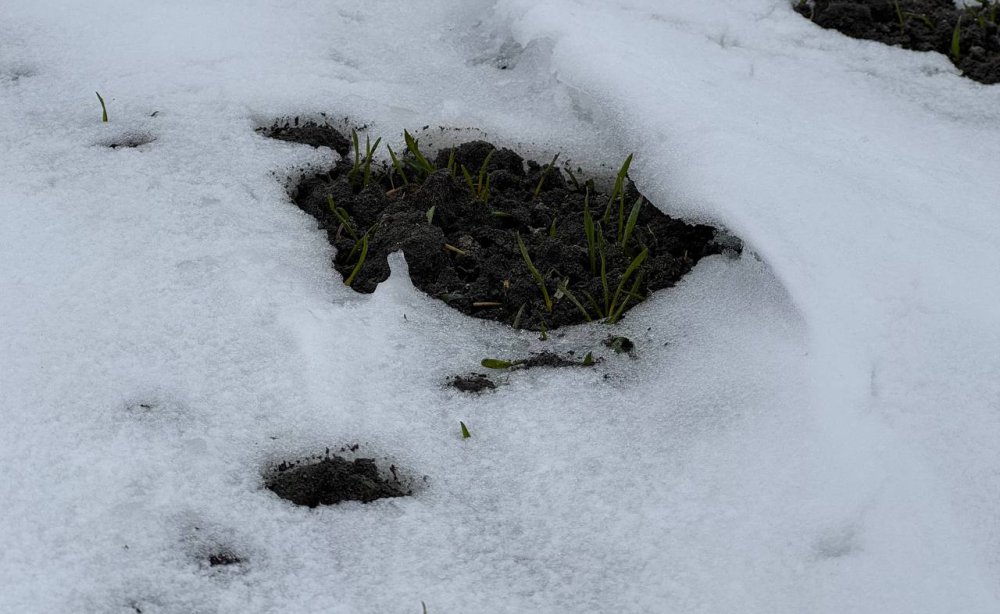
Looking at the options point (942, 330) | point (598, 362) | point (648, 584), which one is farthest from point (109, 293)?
point (942, 330)

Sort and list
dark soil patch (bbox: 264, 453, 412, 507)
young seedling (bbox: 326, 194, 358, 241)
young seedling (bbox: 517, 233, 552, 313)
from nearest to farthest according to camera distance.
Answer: dark soil patch (bbox: 264, 453, 412, 507) → young seedling (bbox: 517, 233, 552, 313) → young seedling (bbox: 326, 194, 358, 241)

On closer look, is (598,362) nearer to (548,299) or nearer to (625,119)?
(548,299)

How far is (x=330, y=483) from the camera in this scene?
5.88ft

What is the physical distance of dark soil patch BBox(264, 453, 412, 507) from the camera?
5.83ft

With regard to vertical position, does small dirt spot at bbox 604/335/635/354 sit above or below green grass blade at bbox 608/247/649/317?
below

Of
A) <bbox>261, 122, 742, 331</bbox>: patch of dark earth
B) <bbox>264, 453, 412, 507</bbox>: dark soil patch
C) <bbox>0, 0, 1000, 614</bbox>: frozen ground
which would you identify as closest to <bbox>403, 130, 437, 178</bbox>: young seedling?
<bbox>261, 122, 742, 331</bbox>: patch of dark earth

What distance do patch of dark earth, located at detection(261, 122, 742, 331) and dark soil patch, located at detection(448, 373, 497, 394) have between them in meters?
0.24

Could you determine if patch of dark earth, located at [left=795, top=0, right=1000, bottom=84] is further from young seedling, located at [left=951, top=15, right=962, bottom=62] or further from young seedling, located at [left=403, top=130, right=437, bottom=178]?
young seedling, located at [left=403, top=130, right=437, bottom=178]

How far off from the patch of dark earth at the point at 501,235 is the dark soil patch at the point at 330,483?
60 cm

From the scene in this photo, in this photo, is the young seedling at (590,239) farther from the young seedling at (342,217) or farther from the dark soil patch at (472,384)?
the young seedling at (342,217)

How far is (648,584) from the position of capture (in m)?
1.63

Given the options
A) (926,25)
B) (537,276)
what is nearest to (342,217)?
(537,276)

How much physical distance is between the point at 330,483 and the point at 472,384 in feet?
1.35

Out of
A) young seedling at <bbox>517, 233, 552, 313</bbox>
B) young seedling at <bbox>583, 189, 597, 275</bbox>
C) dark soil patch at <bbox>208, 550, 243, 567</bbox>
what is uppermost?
young seedling at <bbox>583, 189, 597, 275</bbox>
